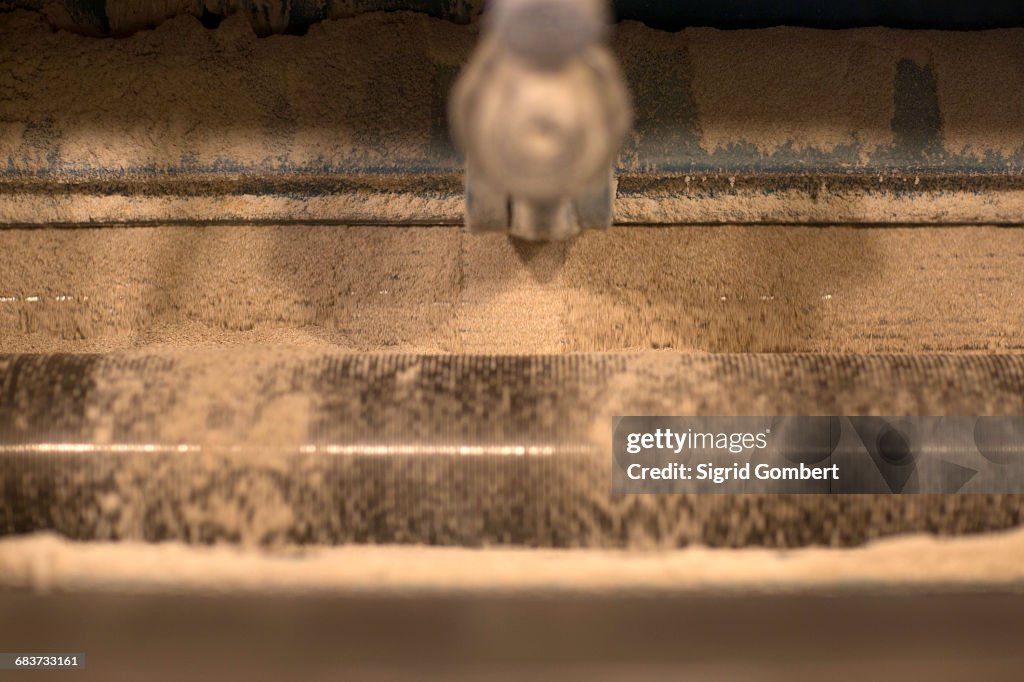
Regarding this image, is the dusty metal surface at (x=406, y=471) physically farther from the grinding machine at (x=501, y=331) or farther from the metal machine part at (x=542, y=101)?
the metal machine part at (x=542, y=101)

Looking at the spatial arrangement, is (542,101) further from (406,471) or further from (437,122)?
(437,122)

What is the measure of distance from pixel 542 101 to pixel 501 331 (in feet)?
1.85

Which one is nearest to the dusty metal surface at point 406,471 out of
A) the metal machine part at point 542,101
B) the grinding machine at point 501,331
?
the grinding machine at point 501,331

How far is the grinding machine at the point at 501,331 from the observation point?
697 millimetres

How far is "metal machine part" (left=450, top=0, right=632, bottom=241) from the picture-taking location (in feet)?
1.30

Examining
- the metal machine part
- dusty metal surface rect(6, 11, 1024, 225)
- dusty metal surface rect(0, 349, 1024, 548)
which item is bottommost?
dusty metal surface rect(0, 349, 1024, 548)

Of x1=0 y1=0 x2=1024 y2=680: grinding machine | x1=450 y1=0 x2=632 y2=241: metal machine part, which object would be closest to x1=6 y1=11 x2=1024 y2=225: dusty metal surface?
x1=0 y1=0 x2=1024 y2=680: grinding machine

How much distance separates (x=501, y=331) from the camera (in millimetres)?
958

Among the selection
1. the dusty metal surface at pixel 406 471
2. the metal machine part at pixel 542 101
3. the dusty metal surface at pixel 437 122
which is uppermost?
the metal machine part at pixel 542 101

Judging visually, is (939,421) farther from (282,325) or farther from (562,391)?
(282,325)

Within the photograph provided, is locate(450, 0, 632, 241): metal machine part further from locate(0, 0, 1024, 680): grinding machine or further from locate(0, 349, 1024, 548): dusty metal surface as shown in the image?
locate(0, 349, 1024, 548): dusty metal surface

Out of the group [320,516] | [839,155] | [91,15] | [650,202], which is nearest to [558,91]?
[320,516]

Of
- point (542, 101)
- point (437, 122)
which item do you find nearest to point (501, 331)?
point (437, 122)

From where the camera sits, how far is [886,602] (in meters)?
0.81
